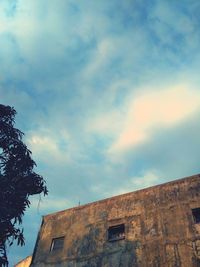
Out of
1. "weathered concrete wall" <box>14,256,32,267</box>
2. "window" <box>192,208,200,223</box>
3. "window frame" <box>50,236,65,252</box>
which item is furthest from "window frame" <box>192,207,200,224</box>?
"weathered concrete wall" <box>14,256,32,267</box>

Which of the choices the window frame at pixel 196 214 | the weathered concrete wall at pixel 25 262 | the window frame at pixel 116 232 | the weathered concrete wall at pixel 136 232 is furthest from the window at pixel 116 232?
the weathered concrete wall at pixel 25 262

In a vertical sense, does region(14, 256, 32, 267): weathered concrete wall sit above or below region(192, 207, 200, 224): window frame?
above

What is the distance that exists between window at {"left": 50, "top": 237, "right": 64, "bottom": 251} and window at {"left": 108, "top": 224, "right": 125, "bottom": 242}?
10.3 feet

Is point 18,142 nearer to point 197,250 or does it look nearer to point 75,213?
point 75,213

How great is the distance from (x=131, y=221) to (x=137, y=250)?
1526 millimetres

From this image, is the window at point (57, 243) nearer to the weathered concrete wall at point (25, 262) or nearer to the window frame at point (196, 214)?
the weathered concrete wall at point (25, 262)

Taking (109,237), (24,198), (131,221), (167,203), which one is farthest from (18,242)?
(167,203)

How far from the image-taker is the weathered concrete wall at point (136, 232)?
12.5 metres

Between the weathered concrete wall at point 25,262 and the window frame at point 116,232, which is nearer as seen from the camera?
the window frame at point 116,232

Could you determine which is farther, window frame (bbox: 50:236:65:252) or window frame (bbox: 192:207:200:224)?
window frame (bbox: 50:236:65:252)

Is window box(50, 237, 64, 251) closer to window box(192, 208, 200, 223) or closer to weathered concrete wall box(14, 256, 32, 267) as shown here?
weathered concrete wall box(14, 256, 32, 267)

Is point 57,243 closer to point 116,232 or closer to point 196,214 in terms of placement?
point 116,232

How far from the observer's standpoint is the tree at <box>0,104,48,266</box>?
1244cm

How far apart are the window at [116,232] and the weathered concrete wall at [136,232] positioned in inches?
8.2
